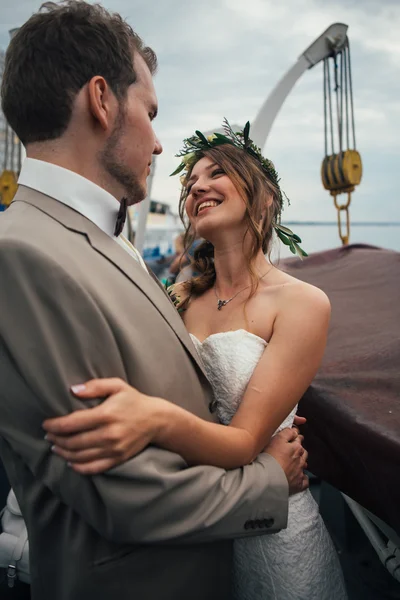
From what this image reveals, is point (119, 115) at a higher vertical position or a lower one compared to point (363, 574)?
higher

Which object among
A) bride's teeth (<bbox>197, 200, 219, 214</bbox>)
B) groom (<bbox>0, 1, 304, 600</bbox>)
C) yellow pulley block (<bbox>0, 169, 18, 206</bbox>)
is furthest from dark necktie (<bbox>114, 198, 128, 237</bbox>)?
yellow pulley block (<bbox>0, 169, 18, 206</bbox>)

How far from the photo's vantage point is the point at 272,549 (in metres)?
1.69

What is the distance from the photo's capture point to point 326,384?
7.04 feet

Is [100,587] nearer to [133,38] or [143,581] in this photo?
[143,581]

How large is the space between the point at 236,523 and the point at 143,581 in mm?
278

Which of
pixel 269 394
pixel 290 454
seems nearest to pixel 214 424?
pixel 269 394

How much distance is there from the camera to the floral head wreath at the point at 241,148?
201cm

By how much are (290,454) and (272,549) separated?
43 cm

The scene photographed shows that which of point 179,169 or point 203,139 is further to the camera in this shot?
point 179,169

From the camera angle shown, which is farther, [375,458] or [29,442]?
[375,458]

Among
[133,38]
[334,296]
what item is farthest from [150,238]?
[133,38]

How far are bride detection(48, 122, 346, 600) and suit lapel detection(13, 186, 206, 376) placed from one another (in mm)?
259

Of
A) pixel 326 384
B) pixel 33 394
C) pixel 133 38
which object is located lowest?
pixel 326 384

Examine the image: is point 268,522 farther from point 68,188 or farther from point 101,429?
point 68,188
